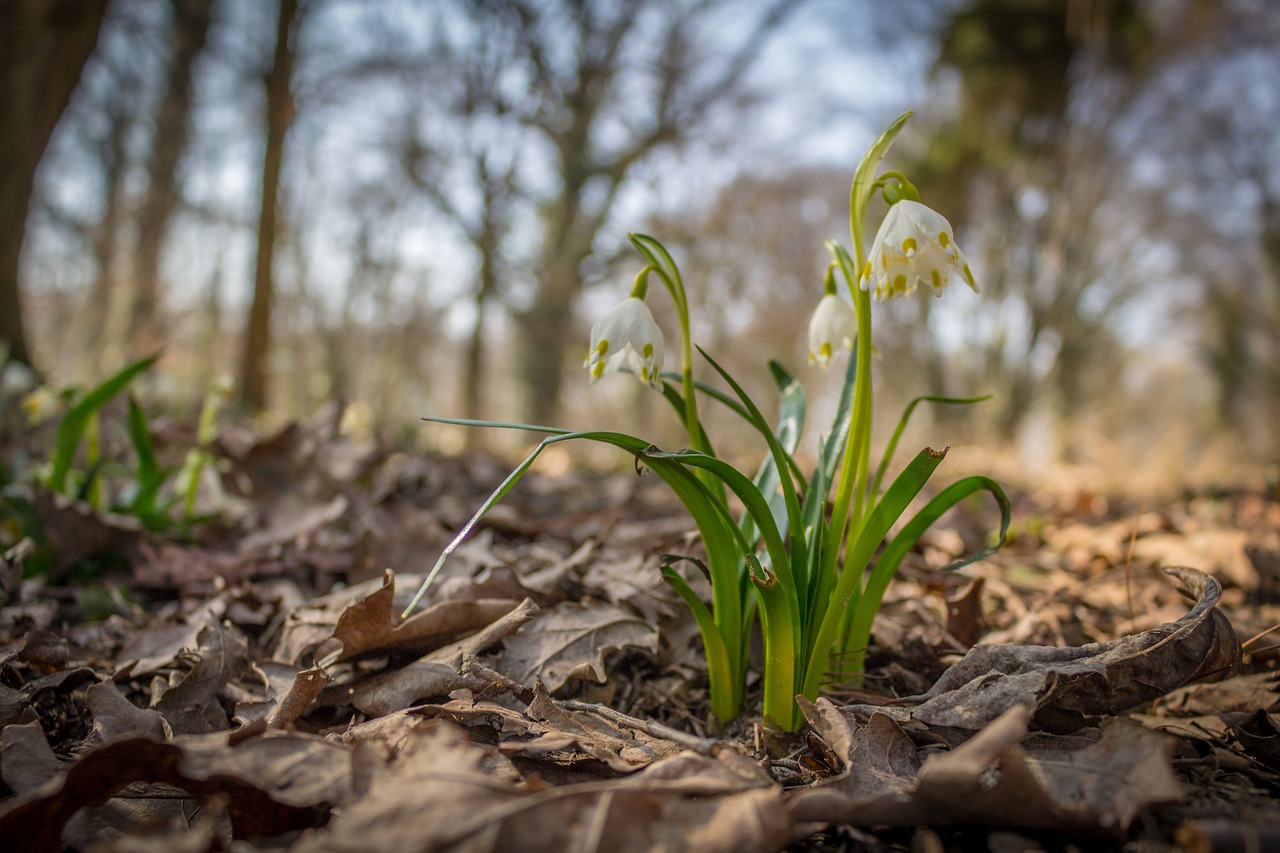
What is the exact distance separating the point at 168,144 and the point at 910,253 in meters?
12.7

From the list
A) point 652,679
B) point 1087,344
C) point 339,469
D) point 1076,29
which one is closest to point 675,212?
point 1076,29

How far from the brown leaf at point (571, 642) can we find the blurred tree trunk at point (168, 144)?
10.6 m

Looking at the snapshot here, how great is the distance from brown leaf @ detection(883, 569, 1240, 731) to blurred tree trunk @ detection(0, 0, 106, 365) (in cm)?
481

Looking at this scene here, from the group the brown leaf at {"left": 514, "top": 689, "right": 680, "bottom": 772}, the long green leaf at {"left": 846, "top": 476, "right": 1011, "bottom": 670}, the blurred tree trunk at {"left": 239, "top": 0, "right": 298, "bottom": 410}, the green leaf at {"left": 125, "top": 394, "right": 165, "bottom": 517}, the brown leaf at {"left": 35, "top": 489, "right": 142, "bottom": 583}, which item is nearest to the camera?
the brown leaf at {"left": 514, "top": 689, "right": 680, "bottom": 772}

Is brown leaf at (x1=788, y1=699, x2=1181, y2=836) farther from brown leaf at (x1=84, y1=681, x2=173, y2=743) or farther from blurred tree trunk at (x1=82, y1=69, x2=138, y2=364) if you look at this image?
blurred tree trunk at (x1=82, y1=69, x2=138, y2=364)

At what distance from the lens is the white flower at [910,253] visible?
3.32 ft

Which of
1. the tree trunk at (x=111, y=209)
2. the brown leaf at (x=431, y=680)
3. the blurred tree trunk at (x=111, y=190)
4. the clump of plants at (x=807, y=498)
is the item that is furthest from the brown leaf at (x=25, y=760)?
the tree trunk at (x=111, y=209)

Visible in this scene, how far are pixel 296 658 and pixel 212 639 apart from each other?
0.14 m

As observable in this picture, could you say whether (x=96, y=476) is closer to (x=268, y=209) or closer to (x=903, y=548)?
(x=903, y=548)

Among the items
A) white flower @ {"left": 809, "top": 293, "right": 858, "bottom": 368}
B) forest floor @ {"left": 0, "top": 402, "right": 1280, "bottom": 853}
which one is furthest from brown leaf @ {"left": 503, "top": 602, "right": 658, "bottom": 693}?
white flower @ {"left": 809, "top": 293, "right": 858, "bottom": 368}

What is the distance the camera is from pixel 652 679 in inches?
53.4

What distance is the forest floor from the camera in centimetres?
71

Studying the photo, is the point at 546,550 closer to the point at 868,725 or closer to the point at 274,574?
the point at 274,574

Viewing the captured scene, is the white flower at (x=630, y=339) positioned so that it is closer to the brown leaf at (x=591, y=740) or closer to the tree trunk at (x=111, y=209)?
the brown leaf at (x=591, y=740)
